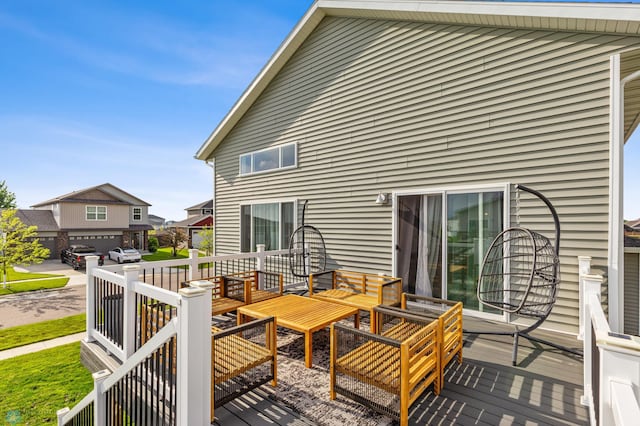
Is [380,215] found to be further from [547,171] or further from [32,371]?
[32,371]

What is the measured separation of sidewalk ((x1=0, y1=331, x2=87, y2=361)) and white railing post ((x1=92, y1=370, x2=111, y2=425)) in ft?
14.3

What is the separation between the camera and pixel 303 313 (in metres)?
3.71

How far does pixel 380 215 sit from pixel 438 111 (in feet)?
6.77

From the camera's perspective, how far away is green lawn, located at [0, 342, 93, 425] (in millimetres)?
3535

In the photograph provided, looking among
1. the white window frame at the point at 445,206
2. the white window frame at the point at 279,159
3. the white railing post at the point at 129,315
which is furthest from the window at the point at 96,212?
the white window frame at the point at 445,206

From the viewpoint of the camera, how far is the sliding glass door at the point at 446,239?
4.39 meters

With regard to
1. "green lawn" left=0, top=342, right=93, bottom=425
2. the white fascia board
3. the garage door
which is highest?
the white fascia board

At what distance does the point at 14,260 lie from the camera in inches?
490

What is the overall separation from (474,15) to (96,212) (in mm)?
25833

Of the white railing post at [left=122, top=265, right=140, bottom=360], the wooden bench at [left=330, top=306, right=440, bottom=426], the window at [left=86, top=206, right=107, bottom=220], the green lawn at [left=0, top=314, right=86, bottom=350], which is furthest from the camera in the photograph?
the window at [left=86, top=206, right=107, bottom=220]

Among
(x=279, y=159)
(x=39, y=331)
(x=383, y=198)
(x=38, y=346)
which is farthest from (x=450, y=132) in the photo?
(x=39, y=331)

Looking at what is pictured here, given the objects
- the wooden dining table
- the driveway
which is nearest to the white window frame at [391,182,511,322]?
the wooden dining table

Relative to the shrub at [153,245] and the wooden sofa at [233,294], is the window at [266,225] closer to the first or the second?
the wooden sofa at [233,294]

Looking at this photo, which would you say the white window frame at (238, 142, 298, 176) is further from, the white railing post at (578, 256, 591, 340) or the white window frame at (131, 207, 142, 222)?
the white window frame at (131, 207, 142, 222)
